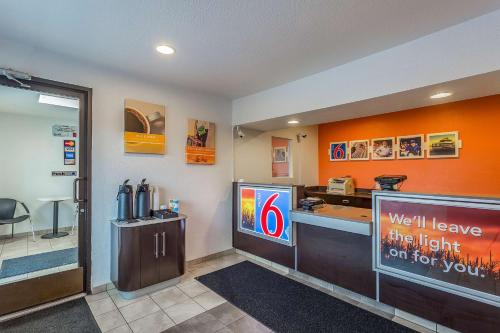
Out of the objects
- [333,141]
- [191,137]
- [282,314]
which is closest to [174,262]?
[282,314]

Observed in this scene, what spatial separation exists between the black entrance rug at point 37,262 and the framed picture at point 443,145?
5.04 m

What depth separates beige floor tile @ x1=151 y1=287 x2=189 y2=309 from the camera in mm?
2576

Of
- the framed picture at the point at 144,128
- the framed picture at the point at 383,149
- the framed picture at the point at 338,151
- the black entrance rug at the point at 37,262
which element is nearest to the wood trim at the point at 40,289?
the black entrance rug at the point at 37,262

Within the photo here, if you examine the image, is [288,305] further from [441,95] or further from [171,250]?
[441,95]

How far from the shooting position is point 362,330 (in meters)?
2.12

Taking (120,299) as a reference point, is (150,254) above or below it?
above

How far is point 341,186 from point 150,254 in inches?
136

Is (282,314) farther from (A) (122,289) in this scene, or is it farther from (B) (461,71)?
(B) (461,71)

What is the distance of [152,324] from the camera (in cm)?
222

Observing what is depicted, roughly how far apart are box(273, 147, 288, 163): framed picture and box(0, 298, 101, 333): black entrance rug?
11.7ft

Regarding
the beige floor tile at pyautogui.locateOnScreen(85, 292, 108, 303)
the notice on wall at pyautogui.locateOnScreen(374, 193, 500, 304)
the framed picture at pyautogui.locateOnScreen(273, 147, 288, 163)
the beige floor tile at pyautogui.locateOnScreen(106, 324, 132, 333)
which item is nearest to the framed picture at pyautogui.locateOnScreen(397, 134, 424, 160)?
the framed picture at pyautogui.locateOnScreen(273, 147, 288, 163)

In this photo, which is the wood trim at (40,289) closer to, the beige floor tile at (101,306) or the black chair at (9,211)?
the beige floor tile at (101,306)

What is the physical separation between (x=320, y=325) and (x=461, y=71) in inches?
97.7

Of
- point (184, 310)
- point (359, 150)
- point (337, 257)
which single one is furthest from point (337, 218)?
point (359, 150)
